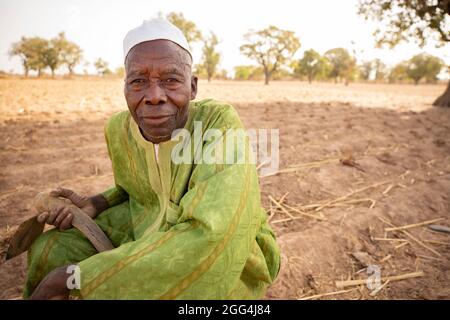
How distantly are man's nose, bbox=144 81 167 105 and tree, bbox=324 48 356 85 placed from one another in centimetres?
6337

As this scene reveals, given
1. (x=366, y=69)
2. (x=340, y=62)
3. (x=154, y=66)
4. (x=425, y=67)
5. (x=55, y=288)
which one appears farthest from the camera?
(x=366, y=69)

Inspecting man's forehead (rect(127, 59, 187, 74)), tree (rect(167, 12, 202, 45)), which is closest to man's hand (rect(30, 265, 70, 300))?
man's forehead (rect(127, 59, 187, 74))

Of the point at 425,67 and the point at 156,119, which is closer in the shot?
the point at 156,119

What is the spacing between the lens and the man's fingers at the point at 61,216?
173cm

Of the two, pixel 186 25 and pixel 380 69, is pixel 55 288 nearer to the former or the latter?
pixel 186 25

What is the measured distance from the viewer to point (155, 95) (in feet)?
4.82

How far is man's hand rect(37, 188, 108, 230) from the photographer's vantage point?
1.72 m

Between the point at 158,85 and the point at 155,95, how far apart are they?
6cm

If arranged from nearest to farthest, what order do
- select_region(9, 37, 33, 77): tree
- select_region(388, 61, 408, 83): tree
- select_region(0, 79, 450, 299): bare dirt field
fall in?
1. select_region(0, 79, 450, 299): bare dirt field
2. select_region(9, 37, 33, 77): tree
3. select_region(388, 61, 408, 83): tree

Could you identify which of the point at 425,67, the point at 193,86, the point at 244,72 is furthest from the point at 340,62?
the point at 193,86

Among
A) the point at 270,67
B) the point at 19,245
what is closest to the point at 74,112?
the point at 19,245

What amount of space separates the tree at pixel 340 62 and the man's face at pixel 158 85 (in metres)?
63.3

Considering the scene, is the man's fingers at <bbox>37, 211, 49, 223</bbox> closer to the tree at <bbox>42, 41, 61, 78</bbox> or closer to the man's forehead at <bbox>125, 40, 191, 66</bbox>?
the man's forehead at <bbox>125, 40, 191, 66</bbox>

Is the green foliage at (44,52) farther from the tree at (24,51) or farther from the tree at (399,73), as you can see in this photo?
the tree at (399,73)
